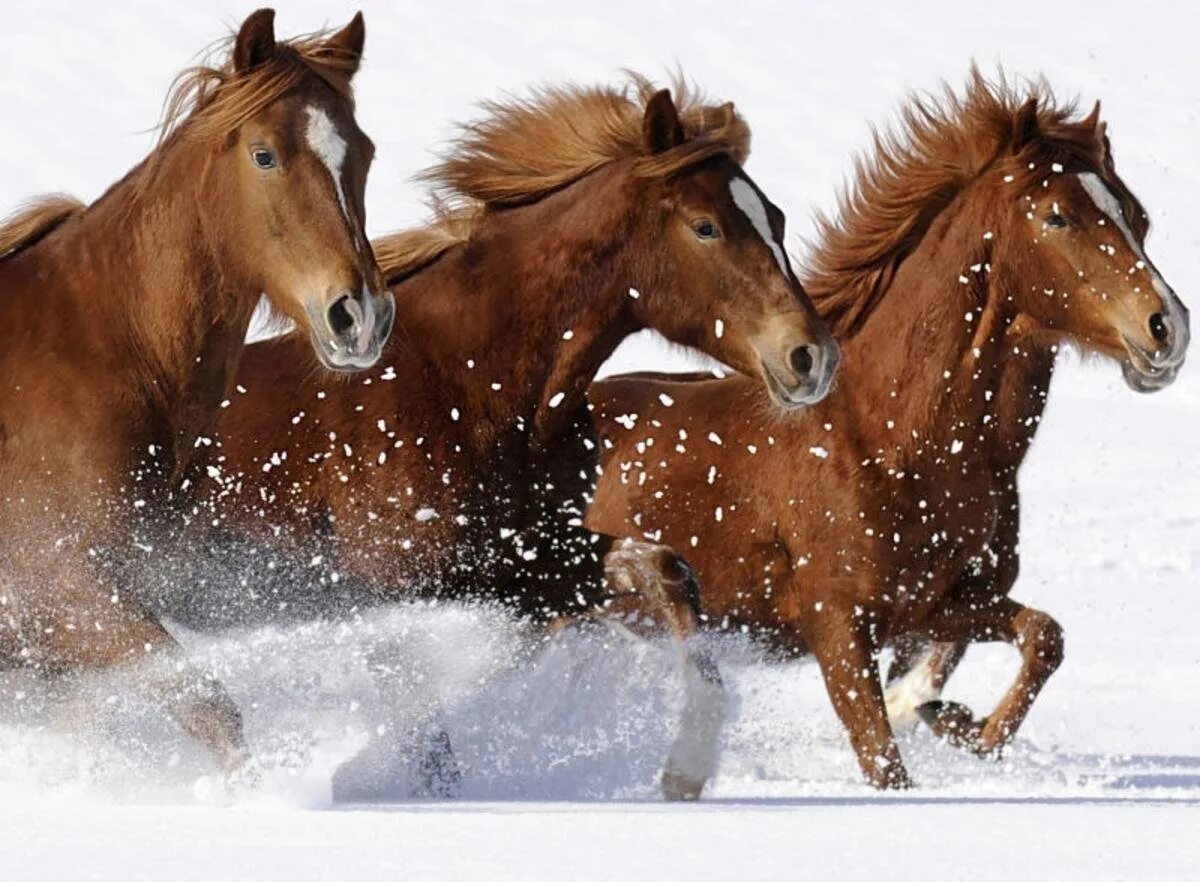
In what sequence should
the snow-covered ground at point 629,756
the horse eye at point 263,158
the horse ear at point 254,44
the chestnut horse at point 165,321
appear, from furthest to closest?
the horse ear at point 254,44 < the horse eye at point 263,158 < the chestnut horse at point 165,321 < the snow-covered ground at point 629,756

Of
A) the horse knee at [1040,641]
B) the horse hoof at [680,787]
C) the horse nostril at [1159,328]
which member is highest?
the horse nostril at [1159,328]

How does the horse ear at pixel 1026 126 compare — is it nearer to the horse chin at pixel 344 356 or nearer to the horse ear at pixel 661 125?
the horse ear at pixel 661 125

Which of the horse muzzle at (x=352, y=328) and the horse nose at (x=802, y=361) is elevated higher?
the horse nose at (x=802, y=361)

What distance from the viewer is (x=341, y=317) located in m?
→ 6.05

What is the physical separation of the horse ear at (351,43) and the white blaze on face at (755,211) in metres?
1.05

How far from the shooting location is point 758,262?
6.77 meters

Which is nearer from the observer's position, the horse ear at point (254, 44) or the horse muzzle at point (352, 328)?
the horse muzzle at point (352, 328)

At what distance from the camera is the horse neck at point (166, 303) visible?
6.37 meters

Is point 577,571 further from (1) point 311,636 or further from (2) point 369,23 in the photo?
(2) point 369,23

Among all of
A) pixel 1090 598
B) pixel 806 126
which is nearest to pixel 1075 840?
pixel 1090 598

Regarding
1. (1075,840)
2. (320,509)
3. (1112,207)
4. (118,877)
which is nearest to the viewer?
(118,877)

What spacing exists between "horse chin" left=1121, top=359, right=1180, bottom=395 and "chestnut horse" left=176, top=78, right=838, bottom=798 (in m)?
1.09

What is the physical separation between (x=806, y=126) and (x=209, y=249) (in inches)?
708

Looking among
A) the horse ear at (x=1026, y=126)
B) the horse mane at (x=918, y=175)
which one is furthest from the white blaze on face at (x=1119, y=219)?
the horse ear at (x=1026, y=126)
